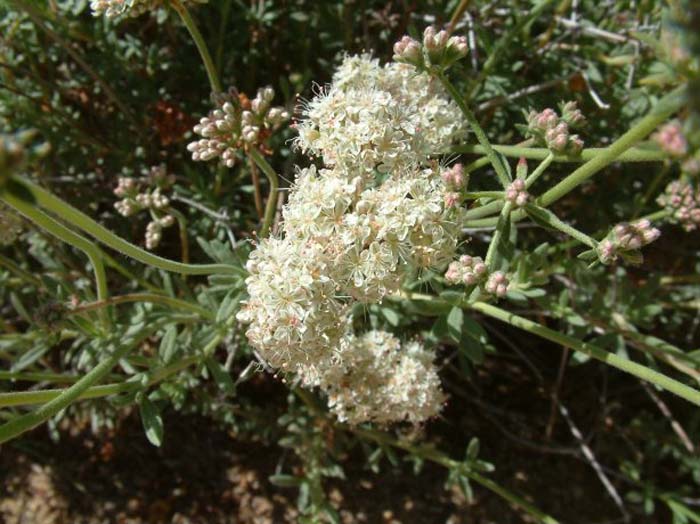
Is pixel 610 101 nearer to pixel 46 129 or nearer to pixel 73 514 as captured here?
pixel 46 129

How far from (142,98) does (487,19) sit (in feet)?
8.27

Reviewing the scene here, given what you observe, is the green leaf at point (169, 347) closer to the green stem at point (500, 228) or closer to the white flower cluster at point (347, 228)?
the white flower cluster at point (347, 228)

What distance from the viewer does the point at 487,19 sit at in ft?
15.0

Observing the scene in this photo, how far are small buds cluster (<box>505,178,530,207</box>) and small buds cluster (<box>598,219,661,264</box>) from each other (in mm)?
325

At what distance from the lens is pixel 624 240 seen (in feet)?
7.68

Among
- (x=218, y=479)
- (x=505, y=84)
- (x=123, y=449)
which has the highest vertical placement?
(x=505, y=84)

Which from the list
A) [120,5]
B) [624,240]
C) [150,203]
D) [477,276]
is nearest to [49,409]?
[150,203]

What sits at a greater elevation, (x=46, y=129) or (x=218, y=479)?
(x=46, y=129)

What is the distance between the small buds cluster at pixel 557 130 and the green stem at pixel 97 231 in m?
1.56

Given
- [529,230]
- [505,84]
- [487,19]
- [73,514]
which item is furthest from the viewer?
[73,514]

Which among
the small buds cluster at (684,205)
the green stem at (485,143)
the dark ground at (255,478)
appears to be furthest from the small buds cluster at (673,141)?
the dark ground at (255,478)

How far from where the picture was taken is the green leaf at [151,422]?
2.99m

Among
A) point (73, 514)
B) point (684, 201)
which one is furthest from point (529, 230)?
point (73, 514)

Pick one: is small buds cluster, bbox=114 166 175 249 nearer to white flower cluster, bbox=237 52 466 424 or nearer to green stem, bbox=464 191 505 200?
white flower cluster, bbox=237 52 466 424
